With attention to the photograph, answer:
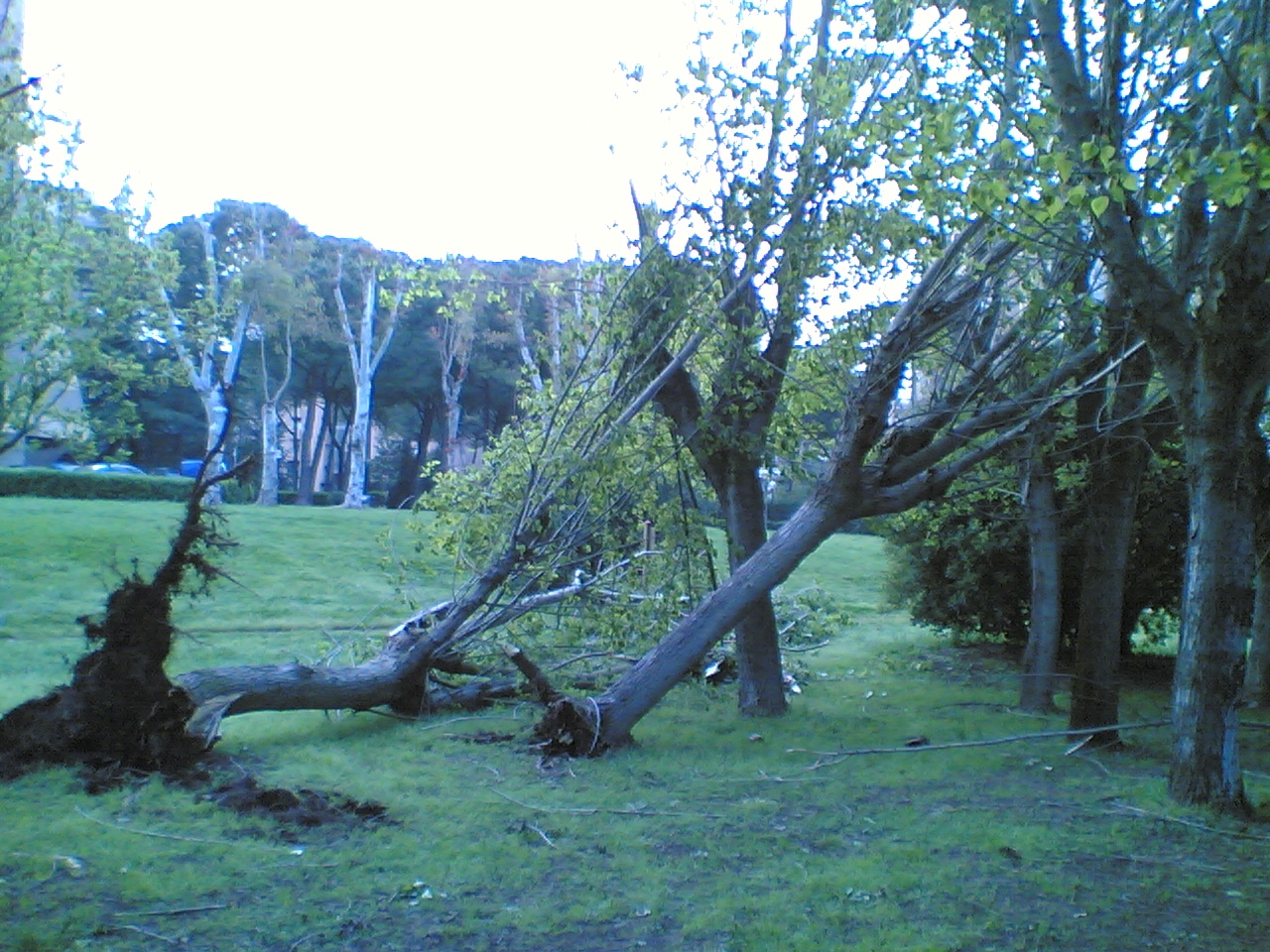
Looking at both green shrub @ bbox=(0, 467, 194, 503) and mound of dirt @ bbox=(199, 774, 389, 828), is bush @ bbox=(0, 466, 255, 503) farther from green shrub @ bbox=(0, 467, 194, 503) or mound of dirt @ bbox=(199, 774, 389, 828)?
mound of dirt @ bbox=(199, 774, 389, 828)

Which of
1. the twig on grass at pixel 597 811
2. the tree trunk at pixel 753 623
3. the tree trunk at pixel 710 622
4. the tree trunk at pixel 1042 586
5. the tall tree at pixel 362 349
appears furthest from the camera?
the tall tree at pixel 362 349

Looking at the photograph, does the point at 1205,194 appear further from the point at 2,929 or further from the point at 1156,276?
the point at 2,929

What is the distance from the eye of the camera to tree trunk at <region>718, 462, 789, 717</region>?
35.6ft

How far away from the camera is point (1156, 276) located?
6.37 metres

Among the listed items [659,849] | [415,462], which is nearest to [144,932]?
[659,849]

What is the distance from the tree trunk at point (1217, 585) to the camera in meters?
6.38

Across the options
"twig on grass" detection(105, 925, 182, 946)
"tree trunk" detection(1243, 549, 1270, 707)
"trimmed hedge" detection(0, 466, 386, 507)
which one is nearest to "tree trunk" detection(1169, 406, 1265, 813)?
"twig on grass" detection(105, 925, 182, 946)

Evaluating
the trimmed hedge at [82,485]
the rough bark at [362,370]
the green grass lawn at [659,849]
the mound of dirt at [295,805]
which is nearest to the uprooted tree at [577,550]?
the green grass lawn at [659,849]

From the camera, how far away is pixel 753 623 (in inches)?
427

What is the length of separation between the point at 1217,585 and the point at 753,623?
16.6 ft

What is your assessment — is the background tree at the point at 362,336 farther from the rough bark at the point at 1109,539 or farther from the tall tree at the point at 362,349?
the rough bark at the point at 1109,539

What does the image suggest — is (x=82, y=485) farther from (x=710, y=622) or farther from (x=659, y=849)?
(x=659, y=849)

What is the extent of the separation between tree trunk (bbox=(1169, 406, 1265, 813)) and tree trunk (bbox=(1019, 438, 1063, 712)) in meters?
4.32

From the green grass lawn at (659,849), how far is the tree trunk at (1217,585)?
0.37m
